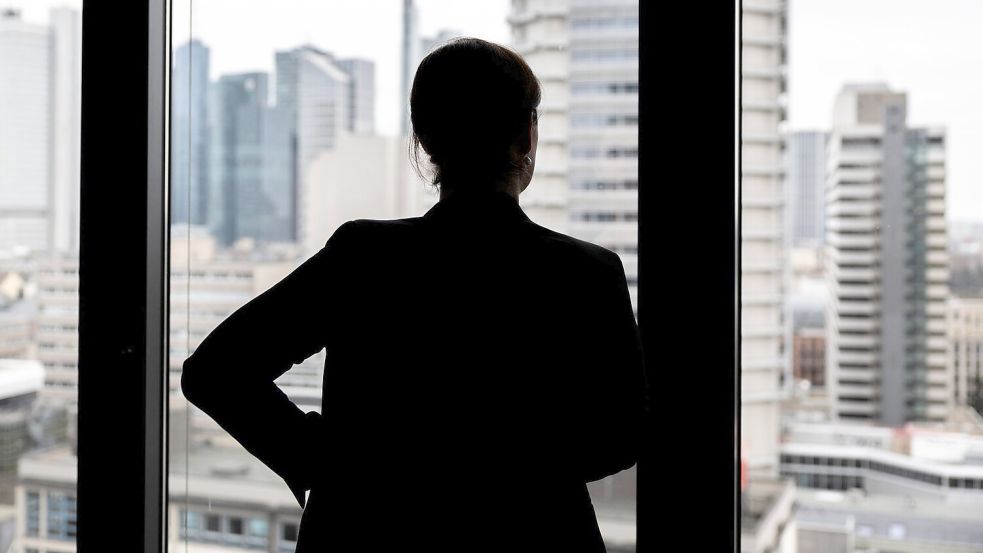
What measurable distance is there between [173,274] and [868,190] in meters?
1.28

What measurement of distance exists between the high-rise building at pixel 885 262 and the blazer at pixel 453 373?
1.49 ft

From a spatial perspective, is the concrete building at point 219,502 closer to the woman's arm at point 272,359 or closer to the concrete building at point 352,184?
the concrete building at point 352,184

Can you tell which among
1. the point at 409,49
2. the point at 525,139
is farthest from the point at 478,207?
the point at 409,49

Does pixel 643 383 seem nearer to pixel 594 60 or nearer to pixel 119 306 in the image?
pixel 594 60

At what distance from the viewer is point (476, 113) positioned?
3.46 ft

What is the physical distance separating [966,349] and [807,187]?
13.3 inches

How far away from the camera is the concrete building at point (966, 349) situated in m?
1.26

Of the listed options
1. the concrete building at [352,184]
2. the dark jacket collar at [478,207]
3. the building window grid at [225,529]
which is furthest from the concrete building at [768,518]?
the building window grid at [225,529]

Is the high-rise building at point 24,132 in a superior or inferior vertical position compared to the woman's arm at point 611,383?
superior

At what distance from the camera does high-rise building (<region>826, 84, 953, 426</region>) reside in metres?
1.28

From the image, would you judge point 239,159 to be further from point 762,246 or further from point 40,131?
point 762,246

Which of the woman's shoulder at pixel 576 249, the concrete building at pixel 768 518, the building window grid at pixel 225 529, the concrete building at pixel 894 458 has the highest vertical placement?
the woman's shoulder at pixel 576 249

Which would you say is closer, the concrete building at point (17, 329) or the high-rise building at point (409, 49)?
the high-rise building at point (409, 49)

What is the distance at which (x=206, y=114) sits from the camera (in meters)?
1.66
